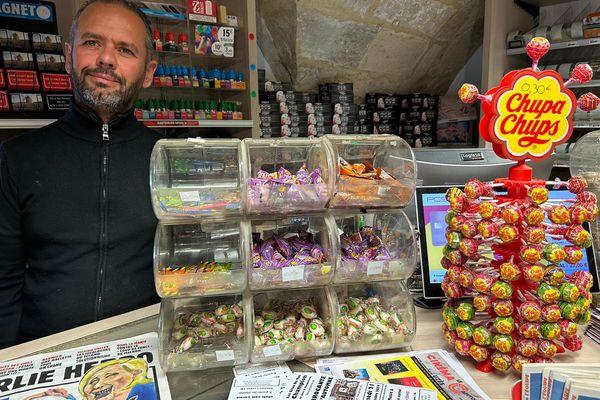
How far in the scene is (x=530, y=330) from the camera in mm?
Result: 946

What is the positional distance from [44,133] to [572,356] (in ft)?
5.79

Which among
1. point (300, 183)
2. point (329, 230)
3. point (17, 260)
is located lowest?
point (17, 260)

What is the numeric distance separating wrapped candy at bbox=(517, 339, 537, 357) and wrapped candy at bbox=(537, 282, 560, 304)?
0.10 m

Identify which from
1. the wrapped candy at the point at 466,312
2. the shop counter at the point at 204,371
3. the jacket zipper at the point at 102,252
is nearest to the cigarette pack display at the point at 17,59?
the jacket zipper at the point at 102,252

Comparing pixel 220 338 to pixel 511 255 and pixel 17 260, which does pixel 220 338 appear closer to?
pixel 511 255

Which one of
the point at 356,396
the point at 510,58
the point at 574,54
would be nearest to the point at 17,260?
the point at 356,396

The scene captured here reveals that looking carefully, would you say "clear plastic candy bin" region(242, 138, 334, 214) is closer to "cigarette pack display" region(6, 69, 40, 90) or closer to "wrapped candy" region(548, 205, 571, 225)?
"wrapped candy" region(548, 205, 571, 225)

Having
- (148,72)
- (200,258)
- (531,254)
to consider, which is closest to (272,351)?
(200,258)

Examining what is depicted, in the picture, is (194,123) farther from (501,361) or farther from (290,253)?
(501,361)

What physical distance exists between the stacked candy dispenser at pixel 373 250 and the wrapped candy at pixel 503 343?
19 centimetres

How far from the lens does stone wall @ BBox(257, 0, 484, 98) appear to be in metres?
3.65

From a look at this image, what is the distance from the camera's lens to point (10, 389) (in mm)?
909

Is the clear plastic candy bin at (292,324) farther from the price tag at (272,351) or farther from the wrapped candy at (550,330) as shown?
the wrapped candy at (550,330)

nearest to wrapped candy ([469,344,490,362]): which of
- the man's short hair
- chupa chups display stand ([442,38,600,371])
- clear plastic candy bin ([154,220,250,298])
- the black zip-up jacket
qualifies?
chupa chups display stand ([442,38,600,371])
